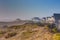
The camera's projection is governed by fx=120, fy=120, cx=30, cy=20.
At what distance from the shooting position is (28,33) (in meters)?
1.79

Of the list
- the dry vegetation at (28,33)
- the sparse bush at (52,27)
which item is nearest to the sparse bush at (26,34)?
the dry vegetation at (28,33)

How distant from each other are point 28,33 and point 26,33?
1.2 inches

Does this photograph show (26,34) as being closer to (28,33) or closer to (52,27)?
(28,33)

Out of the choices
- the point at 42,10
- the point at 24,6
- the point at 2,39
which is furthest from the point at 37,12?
the point at 2,39

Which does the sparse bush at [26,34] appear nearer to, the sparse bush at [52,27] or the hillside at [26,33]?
the hillside at [26,33]

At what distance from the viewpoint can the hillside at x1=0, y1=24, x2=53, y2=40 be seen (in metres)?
1.77

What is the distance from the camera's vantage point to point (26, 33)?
1799 mm

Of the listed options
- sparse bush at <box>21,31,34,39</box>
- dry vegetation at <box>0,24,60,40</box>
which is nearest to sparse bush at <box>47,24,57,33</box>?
dry vegetation at <box>0,24,60,40</box>

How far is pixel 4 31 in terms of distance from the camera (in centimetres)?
177

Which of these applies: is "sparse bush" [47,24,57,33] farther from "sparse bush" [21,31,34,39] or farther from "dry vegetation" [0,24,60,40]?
"sparse bush" [21,31,34,39]

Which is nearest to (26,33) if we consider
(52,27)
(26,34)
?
(26,34)

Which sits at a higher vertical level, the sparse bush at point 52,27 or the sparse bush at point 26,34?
the sparse bush at point 52,27

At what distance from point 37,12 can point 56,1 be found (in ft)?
1.16

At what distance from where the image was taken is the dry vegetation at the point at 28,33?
5.80 feet
